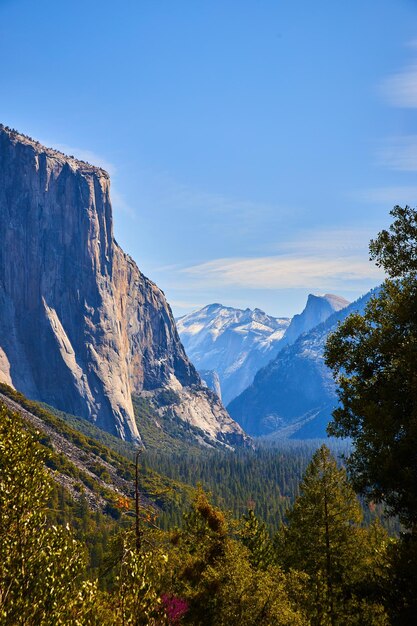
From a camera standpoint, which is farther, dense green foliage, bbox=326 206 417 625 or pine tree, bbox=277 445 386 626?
pine tree, bbox=277 445 386 626

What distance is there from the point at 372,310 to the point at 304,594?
1388 centimetres

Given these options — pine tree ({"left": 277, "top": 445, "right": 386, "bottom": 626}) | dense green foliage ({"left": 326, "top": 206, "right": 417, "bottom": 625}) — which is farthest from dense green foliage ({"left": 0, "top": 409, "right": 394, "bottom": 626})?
dense green foliage ({"left": 326, "top": 206, "right": 417, "bottom": 625})

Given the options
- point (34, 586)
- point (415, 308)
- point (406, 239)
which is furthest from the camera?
point (406, 239)

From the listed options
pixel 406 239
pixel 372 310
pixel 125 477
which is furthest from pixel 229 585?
pixel 125 477

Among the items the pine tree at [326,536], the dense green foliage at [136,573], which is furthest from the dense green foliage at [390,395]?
the pine tree at [326,536]

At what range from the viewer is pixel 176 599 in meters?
25.0

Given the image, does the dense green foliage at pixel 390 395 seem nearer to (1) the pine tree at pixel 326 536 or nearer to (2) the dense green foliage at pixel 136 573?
(2) the dense green foliage at pixel 136 573

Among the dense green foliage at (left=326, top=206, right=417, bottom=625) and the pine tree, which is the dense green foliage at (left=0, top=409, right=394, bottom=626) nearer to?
the pine tree

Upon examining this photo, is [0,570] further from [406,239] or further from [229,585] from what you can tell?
[406,239]

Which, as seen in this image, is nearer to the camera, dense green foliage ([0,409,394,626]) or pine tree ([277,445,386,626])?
dense green foliage ([0,409,394,626])

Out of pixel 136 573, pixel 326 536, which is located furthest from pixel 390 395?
pixel 326 536

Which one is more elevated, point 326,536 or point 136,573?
point 136,573

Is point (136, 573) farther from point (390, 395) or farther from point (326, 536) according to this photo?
point (326, 536)

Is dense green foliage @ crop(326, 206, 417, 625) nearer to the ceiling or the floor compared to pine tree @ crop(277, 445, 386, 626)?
nearer to the ceiling
